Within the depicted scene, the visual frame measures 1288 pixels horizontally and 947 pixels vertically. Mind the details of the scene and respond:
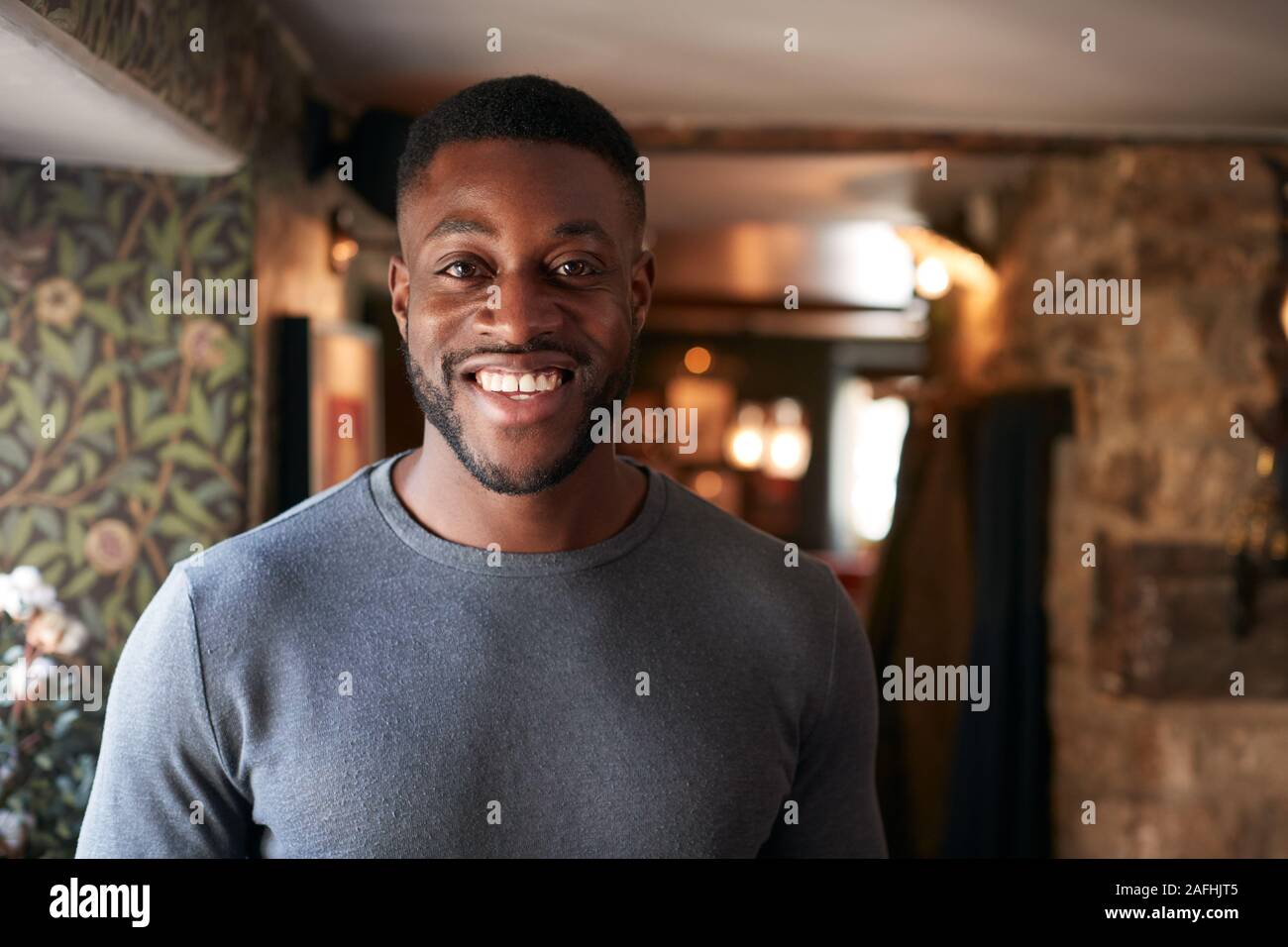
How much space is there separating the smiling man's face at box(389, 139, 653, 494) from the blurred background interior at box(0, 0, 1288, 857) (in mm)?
384

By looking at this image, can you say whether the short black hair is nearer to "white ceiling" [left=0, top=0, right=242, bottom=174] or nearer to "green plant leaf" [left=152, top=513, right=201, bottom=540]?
"white ceiling" [left=0, top=0, right=242, bottom=174]

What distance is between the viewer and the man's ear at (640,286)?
34.7 inches

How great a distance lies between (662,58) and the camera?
177 cm

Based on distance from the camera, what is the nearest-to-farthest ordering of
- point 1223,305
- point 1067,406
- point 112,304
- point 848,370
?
point 112,304 → point 1223,305 → point 1067,406 → point 848,370

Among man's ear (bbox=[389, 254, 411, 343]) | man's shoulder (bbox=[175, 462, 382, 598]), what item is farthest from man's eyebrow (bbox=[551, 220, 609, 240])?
man's shoulder (bbox=[175, 462, 382, 598])

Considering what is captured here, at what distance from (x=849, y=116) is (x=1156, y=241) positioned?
60 cm

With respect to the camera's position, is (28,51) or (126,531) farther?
(126,531)

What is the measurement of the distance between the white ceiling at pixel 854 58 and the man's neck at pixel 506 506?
86 centimetres

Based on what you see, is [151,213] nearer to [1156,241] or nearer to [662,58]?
[662,58]

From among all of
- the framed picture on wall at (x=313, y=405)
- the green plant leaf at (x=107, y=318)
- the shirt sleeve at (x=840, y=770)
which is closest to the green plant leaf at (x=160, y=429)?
the green plant leaf at (x=107, y=318)

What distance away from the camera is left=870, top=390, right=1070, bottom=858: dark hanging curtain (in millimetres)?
2230

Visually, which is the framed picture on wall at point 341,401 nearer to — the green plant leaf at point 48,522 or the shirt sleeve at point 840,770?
the green plant leaf at point 48,522

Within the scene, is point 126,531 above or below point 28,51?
below
